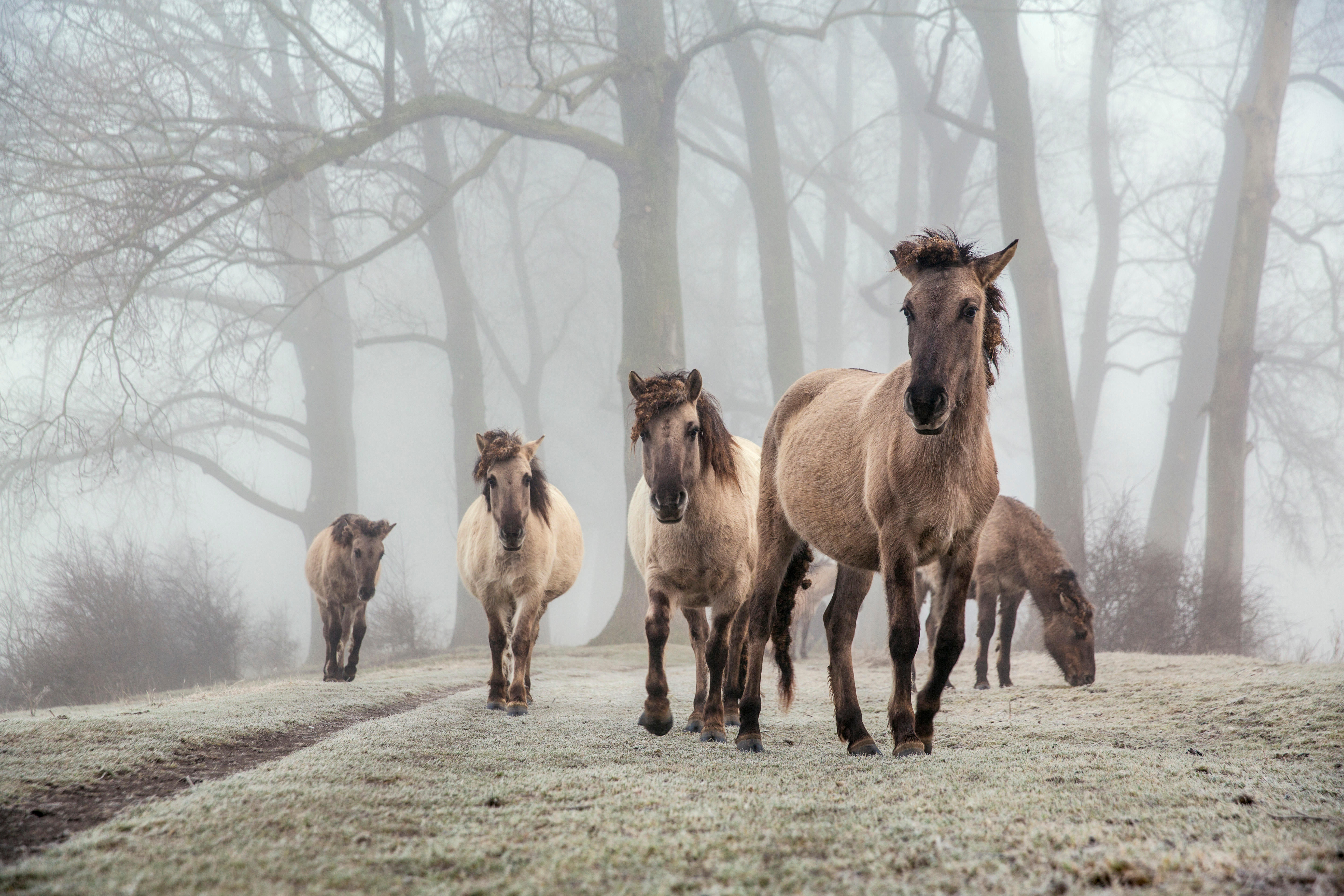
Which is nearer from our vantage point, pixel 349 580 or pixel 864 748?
pixel 864 748

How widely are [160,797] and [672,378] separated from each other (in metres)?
3.67

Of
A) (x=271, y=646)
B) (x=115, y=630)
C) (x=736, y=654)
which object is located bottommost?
(x=271, y=646)

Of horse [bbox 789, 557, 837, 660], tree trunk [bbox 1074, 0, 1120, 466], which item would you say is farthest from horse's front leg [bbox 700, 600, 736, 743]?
tree trunk [bbox 1074, 0, 1120, 466]

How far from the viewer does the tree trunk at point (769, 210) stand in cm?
1667

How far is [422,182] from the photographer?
65.0ft

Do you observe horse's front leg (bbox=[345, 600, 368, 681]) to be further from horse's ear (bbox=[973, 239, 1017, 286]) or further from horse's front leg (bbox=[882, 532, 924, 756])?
horse's ear (bbox=[973, 239, 1017, 286])

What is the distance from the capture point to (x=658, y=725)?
4703 millimetres

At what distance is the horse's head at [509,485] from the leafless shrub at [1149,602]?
8.86 metres

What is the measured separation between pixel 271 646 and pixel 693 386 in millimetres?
17824

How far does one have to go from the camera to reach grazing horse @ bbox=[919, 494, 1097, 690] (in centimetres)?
725

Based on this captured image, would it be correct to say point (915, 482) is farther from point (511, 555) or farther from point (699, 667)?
point (511, 555)

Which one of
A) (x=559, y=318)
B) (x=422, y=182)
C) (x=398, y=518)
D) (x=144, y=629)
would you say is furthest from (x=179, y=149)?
(x=398, y=518)

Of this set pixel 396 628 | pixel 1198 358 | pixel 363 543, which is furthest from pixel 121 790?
pixel 1198 358

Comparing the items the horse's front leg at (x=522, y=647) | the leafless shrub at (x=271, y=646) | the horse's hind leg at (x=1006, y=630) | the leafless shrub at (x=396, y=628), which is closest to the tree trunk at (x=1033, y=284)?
the horse's hind leg at (x=1006, y=630)
